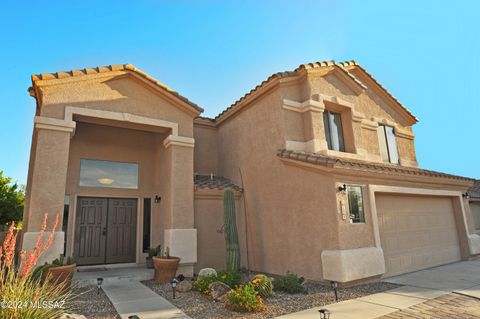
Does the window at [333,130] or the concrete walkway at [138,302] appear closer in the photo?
the concrete walkway at [138,302]

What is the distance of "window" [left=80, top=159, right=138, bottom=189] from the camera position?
11.7 metres

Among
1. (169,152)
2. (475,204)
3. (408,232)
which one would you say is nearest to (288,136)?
(169,152)

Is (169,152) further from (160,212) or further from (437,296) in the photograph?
(437,296)

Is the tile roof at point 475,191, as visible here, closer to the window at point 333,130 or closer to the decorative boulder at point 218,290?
Answer: the window at point 333,130

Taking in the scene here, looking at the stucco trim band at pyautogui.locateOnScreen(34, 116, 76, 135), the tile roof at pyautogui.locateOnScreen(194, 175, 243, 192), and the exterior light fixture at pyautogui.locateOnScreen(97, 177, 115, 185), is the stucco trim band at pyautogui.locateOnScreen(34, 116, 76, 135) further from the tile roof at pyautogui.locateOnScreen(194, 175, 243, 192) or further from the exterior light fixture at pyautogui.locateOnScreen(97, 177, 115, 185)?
the tile roof at pyautogui.locateOnScreen(194, 175, 243, 192)

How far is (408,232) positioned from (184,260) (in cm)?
814

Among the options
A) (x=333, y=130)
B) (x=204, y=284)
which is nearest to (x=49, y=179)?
(x=204, y=284)

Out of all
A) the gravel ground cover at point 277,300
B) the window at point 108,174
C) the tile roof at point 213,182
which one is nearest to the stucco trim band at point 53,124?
the window at point 108,174

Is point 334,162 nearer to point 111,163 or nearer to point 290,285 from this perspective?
point 290,285

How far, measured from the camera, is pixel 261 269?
1120 centimetres

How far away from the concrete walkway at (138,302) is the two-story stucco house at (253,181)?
1934 millimetres

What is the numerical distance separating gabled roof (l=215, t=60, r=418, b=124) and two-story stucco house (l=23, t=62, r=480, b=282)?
94 mm

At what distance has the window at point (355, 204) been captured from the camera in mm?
8977

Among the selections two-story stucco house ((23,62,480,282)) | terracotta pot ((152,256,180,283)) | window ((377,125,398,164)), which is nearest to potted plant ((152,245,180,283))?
terracotta pot ((152,256,180,283))
